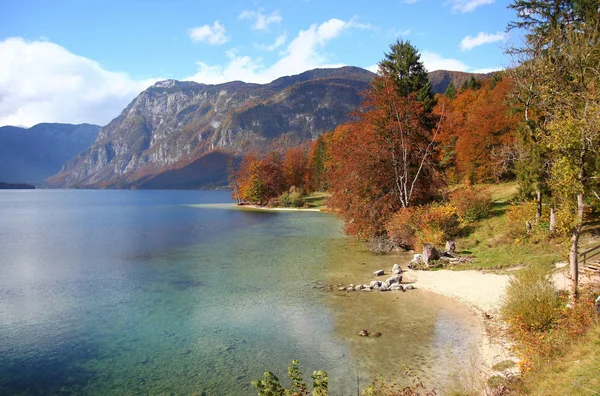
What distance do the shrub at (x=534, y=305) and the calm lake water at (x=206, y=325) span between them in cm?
186

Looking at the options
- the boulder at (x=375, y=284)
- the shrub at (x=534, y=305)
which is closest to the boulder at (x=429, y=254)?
the boulder at (x=375, y=284)

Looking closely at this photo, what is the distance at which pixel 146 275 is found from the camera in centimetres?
2611

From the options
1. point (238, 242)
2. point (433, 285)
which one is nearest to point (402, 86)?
point (238, 242)

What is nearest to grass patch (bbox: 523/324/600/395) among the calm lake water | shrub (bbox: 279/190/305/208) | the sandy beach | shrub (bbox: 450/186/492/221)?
the sandy beach

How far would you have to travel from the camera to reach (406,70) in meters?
46.4

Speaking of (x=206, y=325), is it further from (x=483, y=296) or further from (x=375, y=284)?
(x=483, y=296)

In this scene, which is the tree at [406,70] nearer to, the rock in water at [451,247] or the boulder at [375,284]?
the rock in water at [451,247]

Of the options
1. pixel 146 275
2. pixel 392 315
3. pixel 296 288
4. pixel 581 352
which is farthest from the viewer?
pixel 146 275

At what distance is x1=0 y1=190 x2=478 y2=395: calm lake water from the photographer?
477 inches

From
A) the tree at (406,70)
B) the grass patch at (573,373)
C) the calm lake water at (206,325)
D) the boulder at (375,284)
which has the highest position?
the tree at (406,70)

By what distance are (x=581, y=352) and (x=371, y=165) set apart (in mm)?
26133

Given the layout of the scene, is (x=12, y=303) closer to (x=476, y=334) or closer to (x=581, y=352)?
(x=476, y=334)

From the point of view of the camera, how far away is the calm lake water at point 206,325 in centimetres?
1211

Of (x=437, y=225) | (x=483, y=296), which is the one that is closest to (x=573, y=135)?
(x=483, y=296)
